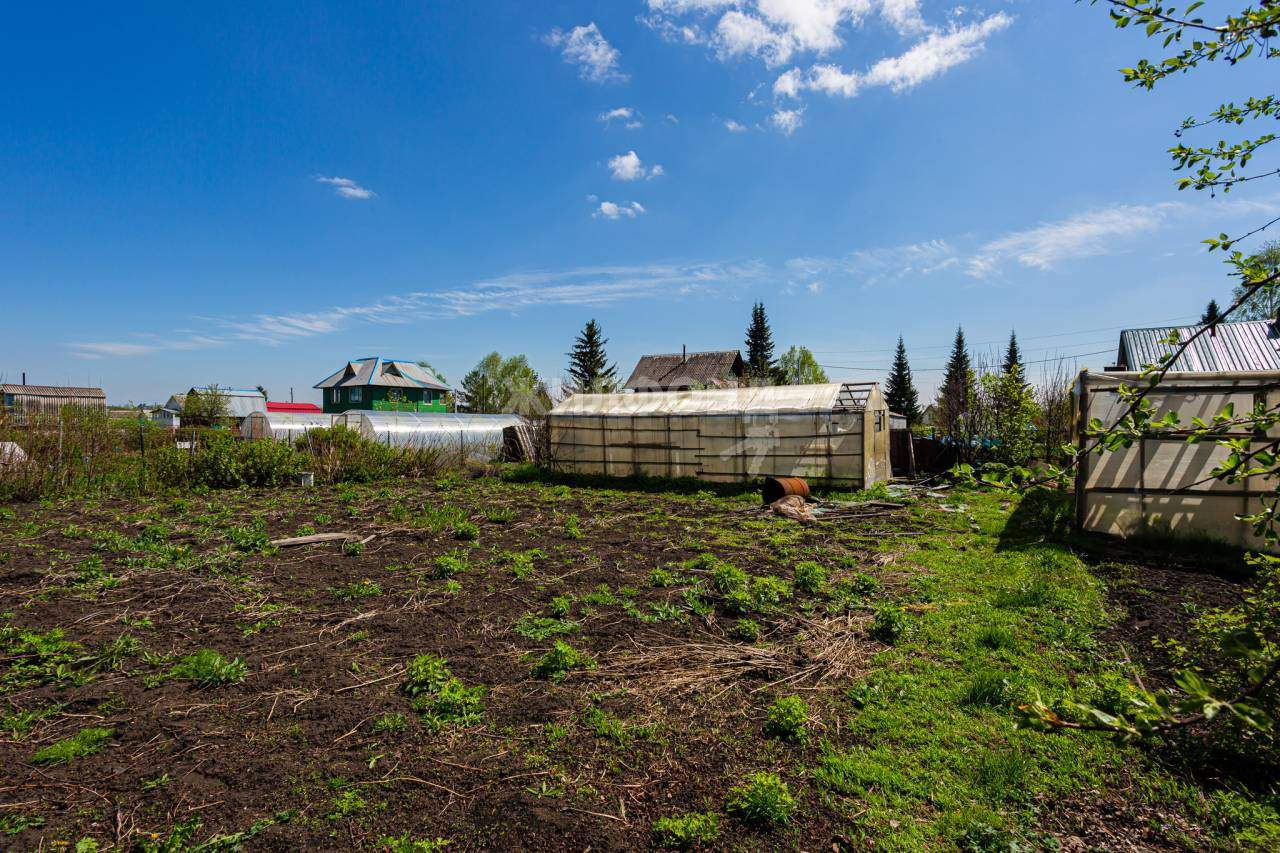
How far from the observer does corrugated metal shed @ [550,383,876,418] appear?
1609 centimetres

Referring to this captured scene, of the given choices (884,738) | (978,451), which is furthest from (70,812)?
(978,451)

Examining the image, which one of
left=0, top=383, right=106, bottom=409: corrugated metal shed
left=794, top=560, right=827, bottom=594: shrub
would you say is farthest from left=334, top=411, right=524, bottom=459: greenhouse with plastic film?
left=794, top=560, right=827, bottom=594: shrub

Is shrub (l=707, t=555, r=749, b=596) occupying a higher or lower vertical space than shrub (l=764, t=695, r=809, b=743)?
higher

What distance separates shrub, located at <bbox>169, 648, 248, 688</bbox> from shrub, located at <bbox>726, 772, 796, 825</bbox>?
3983mm

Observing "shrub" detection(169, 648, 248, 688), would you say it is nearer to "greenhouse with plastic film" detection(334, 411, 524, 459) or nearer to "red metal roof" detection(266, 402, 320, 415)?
"greenhouse with plastic film" detection(334, 411, 524, 459)

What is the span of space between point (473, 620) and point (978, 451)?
19.3 metres

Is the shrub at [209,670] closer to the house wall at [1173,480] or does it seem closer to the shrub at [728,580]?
the shrub at [728,580]

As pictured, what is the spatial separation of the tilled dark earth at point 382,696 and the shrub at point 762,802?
0.08 meters

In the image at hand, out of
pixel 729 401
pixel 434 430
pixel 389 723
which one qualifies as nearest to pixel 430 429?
pixel 434 430

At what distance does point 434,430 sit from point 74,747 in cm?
1956

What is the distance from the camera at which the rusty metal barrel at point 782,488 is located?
1355 centimetres

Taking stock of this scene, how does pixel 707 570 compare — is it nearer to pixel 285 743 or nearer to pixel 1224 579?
pixel 285 743

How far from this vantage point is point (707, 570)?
784cm

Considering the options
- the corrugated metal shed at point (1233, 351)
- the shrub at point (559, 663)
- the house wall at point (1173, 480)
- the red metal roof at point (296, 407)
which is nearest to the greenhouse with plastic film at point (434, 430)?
the shrub at point (559, 663)
